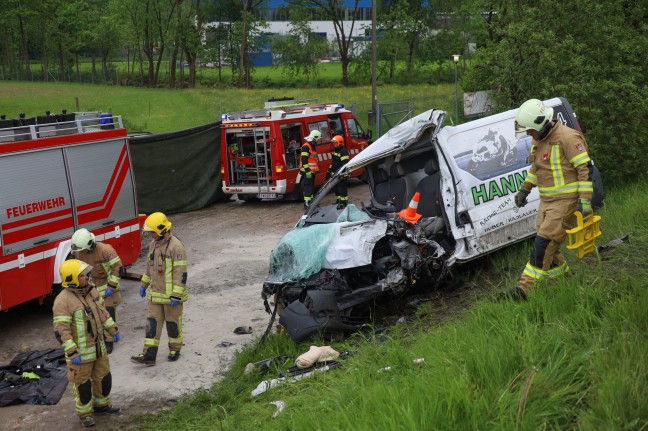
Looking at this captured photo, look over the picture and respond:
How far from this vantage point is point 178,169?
1595 cm

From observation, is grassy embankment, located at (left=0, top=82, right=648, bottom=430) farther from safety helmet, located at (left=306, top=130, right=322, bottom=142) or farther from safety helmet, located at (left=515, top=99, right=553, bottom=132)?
safety helmet, located at (left=306, top=130, right=322, bottom=142)

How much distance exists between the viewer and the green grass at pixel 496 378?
3674mm

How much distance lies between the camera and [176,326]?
7680 millimetres

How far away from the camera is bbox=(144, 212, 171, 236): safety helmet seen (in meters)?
7.61

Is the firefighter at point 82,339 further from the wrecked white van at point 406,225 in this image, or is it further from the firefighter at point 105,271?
the wrecked white van at point 406,225

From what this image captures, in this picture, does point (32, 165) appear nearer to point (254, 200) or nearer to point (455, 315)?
point (455, 315)

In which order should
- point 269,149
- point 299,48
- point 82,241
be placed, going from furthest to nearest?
point 299,48 < point 269,149 < point 82,241

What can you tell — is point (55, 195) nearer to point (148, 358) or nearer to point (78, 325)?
point (148, 358)

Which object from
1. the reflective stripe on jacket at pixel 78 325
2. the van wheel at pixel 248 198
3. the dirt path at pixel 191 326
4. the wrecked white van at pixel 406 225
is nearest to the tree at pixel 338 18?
the van wheel at pixel 248 198

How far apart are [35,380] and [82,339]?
53.3 inches

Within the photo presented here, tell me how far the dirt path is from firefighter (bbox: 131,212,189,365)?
200 millimetres

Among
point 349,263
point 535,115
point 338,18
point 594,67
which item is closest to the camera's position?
point 535,115

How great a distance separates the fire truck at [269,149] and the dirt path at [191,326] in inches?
59.4

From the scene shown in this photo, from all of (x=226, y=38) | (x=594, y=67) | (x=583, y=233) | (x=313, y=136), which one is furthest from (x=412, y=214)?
(x=226, y=38)
